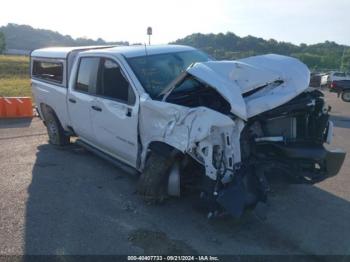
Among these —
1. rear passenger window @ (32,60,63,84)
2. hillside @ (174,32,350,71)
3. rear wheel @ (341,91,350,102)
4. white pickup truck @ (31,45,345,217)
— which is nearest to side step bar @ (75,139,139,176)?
white pickup truck @ (31,45,345,217)

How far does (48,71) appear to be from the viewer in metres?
7.68

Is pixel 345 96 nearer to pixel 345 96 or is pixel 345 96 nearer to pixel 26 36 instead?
pixel 345 96

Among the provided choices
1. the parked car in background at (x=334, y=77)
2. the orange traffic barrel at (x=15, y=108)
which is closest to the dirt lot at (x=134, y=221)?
the orange traffic barrel at (x=15, y=108)

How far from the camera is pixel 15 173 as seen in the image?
6.41 m

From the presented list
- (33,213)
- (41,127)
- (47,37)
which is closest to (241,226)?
(33,213)

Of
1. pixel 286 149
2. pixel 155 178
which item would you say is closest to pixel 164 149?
pixel 155 178

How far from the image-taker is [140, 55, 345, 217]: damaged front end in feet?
13.7

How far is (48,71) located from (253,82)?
4591 mm

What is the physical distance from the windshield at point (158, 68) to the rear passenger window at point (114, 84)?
0.20 metres

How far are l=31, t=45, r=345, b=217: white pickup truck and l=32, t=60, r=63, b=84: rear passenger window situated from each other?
131 cm

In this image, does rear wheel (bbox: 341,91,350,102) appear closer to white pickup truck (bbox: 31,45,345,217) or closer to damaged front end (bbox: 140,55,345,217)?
white pickup truck (bbox: 31,45,345,217)

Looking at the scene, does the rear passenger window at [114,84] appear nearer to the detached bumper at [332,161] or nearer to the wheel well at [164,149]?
the wheel well at [164,149]

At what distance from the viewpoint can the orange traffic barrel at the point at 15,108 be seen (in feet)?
38.2

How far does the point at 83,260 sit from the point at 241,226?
173 centimetres
